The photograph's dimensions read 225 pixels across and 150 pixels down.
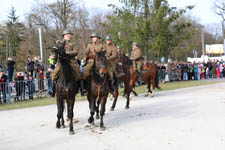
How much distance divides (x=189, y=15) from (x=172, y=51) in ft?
143

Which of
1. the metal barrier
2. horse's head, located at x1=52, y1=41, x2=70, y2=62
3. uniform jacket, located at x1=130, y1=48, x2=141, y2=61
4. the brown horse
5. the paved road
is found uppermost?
uniform jacket, located at x1=130, y1=48, x2=141, y2=61

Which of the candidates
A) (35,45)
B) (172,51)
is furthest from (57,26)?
(172,51)

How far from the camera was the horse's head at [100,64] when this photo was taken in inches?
328

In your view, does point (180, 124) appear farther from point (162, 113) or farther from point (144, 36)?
point (144, 36)

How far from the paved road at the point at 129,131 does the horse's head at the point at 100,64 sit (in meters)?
1.76

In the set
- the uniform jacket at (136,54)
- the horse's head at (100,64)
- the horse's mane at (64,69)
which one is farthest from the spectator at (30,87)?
the horse's head at (100,64)

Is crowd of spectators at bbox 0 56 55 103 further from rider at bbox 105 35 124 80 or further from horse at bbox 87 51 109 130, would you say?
horse at bbox 87 51 109 130

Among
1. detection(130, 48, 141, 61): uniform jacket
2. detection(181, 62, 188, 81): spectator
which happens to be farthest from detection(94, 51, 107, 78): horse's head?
detection(181, 62, 188, 81): spectator

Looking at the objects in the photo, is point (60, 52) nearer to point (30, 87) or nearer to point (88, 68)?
point (88, 68)

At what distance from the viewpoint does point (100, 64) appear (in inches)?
334

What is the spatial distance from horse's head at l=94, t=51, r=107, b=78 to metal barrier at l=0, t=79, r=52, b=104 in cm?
906

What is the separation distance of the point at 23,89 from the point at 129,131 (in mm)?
11099

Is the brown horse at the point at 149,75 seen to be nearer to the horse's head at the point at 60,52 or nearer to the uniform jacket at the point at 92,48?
the uniform jacket at the point at 92,48

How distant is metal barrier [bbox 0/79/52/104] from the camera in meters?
16.5
